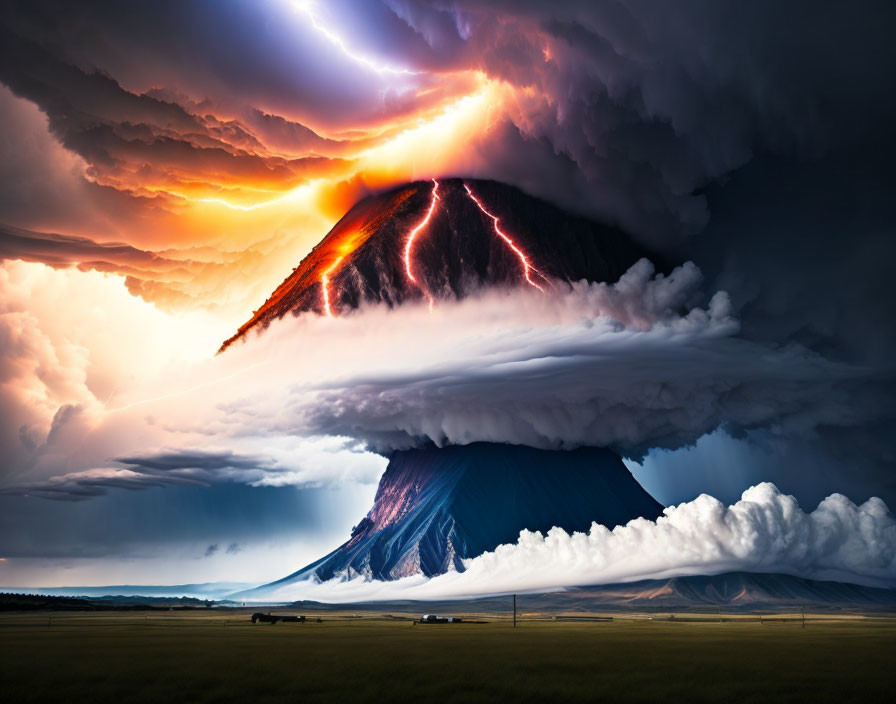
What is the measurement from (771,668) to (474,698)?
114ft

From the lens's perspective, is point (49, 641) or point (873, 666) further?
point (49, 641)

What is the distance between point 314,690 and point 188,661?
25736 millimetres

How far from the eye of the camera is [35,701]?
186 feet

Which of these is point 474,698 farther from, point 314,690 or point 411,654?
point 411,654

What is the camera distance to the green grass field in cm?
6038

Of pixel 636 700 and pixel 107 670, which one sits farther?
pixel 107 670

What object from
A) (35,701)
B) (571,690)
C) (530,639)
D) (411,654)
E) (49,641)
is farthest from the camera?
(530,639)

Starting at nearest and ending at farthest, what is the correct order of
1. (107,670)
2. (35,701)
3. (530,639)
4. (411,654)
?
(35,701), (107,670), (411,654), (530,639)

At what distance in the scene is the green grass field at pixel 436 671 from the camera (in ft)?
198

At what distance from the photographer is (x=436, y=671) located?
7425 cm

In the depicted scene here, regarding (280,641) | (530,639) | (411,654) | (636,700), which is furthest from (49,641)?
(636,700)

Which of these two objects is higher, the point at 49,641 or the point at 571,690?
the point at 49,641

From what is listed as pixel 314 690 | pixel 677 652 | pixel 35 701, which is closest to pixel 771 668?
pixel 677 652

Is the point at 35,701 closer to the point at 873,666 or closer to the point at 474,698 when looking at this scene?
the point at 474,698
